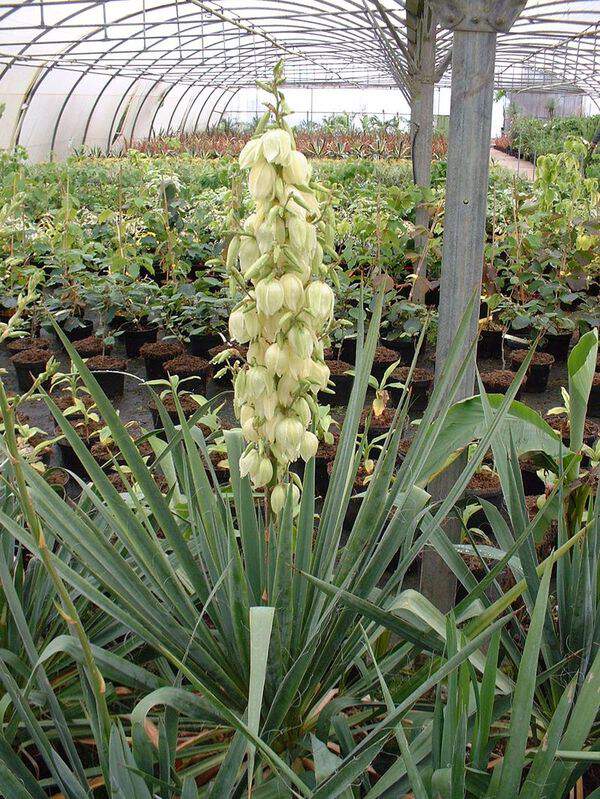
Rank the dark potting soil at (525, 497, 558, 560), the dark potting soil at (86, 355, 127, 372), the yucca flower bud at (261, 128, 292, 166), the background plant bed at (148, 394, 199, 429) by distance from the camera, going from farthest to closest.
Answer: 1. the dark potting soil at (86, 355, 127, 372)
2. the background plant bed at (148, 394, 199, 429)
3. the dark potting soil at (525, 497, 558, 560)
4. the yucca flower bud at (261, 128, 292, 166)

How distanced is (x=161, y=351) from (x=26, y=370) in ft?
2.14

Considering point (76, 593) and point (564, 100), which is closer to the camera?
point (76, 593)

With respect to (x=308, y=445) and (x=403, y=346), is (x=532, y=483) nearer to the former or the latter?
(x=403, y=346)

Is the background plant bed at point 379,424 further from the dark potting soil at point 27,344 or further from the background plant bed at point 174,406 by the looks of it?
the dark potting soil at point 27,344

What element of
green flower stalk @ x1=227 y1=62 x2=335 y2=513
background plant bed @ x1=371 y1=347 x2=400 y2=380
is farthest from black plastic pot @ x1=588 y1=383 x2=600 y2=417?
green flower stalk @ x1=227 y1=62 x2=335 y2=513

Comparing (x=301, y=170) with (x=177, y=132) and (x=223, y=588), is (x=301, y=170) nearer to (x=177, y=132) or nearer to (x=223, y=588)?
(x=223, y=588)

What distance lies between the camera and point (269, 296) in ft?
3.48

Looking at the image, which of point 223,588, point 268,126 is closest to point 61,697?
point 223,588

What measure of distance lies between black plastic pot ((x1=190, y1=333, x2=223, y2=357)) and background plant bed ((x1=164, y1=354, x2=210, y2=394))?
28cm

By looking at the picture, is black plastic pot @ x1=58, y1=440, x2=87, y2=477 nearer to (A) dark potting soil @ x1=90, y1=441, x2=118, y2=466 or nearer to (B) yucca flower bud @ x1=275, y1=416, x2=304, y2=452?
(A) dark potting soil @ x1=90, y1=441, x2=118, y2=466

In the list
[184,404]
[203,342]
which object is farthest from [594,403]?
[203,342]

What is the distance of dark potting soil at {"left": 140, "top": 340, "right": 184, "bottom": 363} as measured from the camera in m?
3.80

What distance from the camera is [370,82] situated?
2159 cm

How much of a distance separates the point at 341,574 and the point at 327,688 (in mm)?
179
